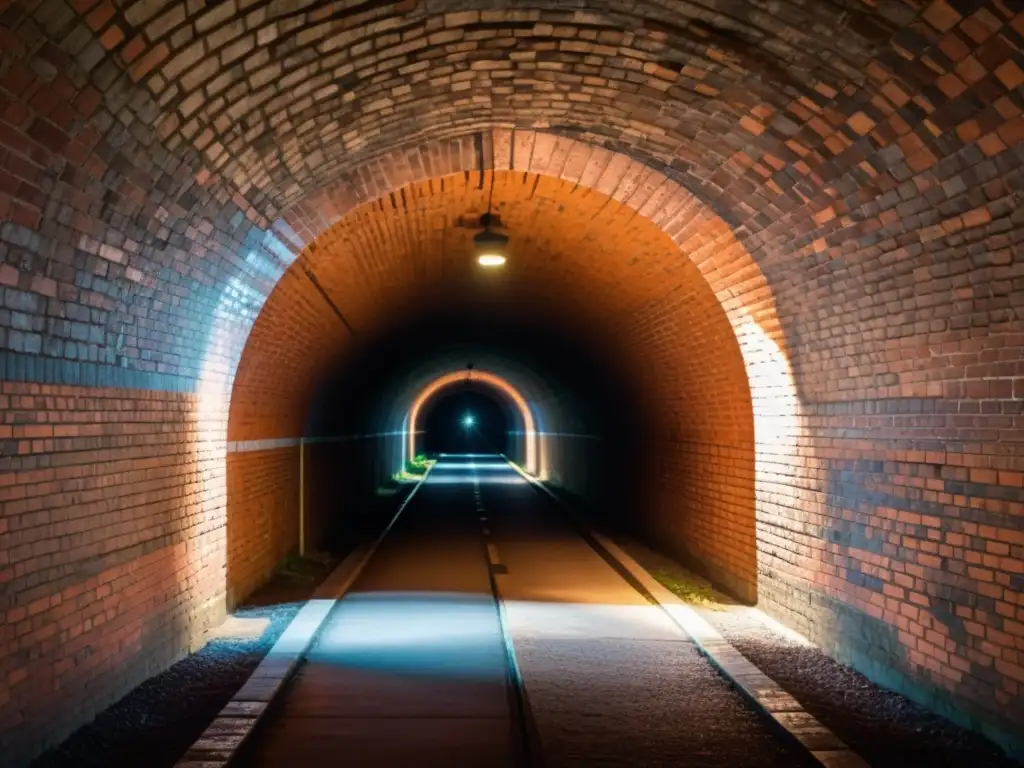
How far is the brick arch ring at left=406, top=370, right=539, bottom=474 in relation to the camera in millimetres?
33188

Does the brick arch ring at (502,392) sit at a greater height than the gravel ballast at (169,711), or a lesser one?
greater

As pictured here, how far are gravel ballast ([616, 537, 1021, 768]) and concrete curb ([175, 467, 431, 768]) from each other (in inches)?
138

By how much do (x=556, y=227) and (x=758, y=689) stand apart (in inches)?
231

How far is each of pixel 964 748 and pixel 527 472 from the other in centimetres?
3170

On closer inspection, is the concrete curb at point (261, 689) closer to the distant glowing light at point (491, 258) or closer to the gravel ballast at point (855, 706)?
the gravel ballast at point (855, 706)

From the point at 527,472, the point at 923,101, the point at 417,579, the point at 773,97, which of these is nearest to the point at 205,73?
the point at 773,97

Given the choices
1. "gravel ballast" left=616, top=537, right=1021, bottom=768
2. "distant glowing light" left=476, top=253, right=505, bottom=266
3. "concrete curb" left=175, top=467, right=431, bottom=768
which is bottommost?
"gravel ballast" left=616, top=537, right=1021, bottom=768

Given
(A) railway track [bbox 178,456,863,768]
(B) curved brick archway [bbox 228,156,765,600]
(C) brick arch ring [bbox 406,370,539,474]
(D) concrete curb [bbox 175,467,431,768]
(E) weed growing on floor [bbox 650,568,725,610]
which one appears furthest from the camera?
(C) brick arch ring [bbox 406,370,539,474]

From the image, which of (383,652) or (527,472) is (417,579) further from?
(527,472)

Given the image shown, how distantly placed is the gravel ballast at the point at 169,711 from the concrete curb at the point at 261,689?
0.15 meters

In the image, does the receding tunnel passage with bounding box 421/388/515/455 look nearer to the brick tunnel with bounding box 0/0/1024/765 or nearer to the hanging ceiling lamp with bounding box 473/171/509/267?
the hanging ceiling lamp with bounding box 473/171/509/267

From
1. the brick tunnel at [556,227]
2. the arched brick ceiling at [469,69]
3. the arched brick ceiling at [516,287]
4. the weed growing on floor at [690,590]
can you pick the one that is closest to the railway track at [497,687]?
the weed growing on floor at [690,590]

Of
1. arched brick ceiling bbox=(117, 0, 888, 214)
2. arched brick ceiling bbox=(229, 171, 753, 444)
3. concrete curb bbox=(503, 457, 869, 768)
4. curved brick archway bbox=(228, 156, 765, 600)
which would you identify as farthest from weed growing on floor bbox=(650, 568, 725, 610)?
arched brick ceiling bbox=(117, 0, 888, 214)

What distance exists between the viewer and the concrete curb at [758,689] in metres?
5.23
